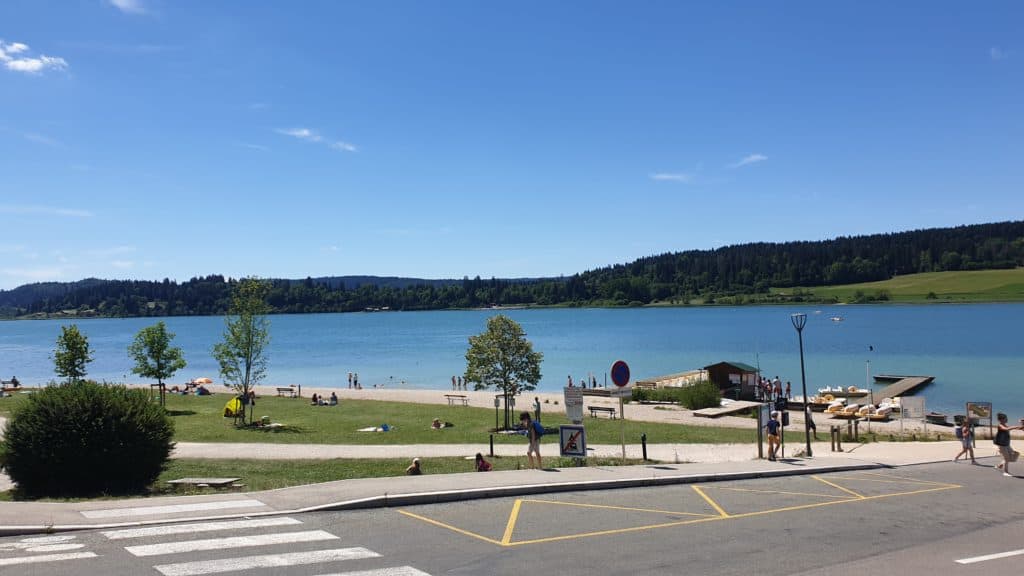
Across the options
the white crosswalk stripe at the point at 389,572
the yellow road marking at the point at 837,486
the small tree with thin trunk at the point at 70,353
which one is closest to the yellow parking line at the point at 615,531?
the white crosswalk stripe at the point at 389,572

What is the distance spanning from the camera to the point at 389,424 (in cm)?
3272

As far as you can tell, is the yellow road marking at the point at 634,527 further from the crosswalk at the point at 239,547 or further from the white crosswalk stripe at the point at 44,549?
the white crosswalk stripe at the point at 44,549

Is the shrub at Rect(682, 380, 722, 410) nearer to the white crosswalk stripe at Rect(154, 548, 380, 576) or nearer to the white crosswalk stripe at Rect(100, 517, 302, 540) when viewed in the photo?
the white crosswalk stripe at Rect(100, 517, 302, 540)

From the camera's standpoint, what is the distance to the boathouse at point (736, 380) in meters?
48.4

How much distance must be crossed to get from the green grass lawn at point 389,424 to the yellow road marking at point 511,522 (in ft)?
44.3

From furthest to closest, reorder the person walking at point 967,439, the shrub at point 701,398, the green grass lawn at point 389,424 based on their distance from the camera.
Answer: the shrub at point 701,398, the green grass lawn at point 389,424, the person walking at point 967,439

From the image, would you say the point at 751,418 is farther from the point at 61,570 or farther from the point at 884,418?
the point at 61,570

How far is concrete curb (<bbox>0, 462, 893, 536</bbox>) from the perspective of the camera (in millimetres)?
10523

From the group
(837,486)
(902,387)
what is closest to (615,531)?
(837,486)

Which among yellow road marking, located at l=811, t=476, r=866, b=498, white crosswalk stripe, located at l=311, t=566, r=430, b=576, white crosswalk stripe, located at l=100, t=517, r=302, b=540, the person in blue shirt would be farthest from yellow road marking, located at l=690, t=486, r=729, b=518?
white crosswalk stripe, located at l=100, t=517, r=302, b=540

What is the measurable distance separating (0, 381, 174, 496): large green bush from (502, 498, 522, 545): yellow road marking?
285 inches

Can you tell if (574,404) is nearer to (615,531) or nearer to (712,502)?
(712,502)

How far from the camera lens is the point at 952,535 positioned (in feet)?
37.7

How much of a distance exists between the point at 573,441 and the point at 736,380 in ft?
113
